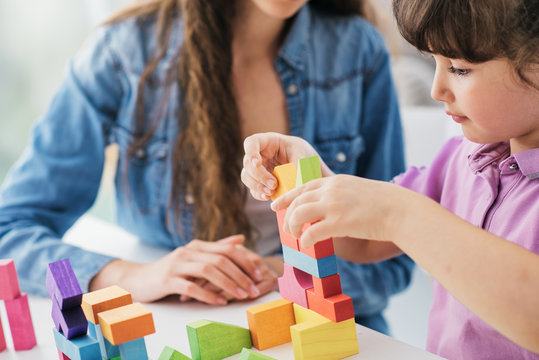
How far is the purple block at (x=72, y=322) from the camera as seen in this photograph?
2.24ft

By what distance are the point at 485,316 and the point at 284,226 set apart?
0.75 ft

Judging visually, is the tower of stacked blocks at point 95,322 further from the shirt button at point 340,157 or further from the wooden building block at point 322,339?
the shirt button at point 340,157

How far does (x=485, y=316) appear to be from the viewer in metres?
0.61

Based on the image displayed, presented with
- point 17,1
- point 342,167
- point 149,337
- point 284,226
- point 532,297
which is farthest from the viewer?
point 17,1

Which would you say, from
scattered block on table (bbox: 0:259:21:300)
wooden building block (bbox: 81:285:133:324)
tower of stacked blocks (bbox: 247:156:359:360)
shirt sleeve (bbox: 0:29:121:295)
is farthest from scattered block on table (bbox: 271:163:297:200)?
shirt sleeve (bbox: 0:29:121:295)

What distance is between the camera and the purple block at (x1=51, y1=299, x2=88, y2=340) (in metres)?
0.68

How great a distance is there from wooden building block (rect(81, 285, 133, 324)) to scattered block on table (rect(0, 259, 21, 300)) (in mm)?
127

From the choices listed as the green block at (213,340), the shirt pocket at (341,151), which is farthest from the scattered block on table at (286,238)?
the shirt pocket at (341,151)

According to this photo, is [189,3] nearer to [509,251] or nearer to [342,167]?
[342,167]

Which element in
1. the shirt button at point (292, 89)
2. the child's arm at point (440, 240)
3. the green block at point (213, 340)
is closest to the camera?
the child's arm at point (440, 240)

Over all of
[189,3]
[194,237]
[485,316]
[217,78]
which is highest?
[189,3]

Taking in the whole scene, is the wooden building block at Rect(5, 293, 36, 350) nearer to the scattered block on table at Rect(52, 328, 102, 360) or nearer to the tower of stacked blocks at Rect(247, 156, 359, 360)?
the scattered block on table at Rect(52, 328, 102, 360)

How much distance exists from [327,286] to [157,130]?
2.18ft

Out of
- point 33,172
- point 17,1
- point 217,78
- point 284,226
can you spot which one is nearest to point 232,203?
point 217,78
